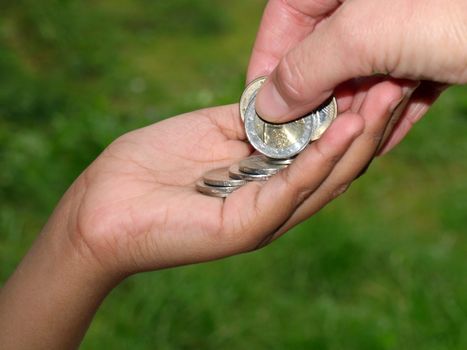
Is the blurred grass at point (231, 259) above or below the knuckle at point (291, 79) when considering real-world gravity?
below

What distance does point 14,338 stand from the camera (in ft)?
8.36

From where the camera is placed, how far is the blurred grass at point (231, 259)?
159 inches

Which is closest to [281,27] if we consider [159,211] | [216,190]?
[216,190]

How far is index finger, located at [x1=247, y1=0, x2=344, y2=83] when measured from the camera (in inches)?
114

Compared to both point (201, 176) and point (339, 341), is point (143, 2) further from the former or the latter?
point (201, 176)

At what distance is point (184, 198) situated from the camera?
237 cm

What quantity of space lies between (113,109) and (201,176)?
342 cm

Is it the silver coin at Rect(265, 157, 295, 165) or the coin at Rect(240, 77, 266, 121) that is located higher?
the coin at Rect(240, 77, 266, 121)

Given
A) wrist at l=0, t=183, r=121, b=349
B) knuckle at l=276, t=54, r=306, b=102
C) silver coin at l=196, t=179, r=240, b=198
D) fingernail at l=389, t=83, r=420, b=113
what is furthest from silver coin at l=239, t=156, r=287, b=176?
wrist at l=0, t=183, r=121, b=349

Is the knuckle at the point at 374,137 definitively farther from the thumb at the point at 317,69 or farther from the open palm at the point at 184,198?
the thumb at the point at 317,69

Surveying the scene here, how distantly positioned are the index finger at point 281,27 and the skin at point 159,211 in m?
0.25

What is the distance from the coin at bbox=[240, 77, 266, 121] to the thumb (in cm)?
33

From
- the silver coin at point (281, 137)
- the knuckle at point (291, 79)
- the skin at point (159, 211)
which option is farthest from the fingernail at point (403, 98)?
the silver coin at point (281, 137)

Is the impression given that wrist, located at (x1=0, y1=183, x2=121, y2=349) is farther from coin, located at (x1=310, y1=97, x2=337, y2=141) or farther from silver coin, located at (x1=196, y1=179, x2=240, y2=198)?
coin, located at (x1=310, y1=97, x2=337, y2=141)
